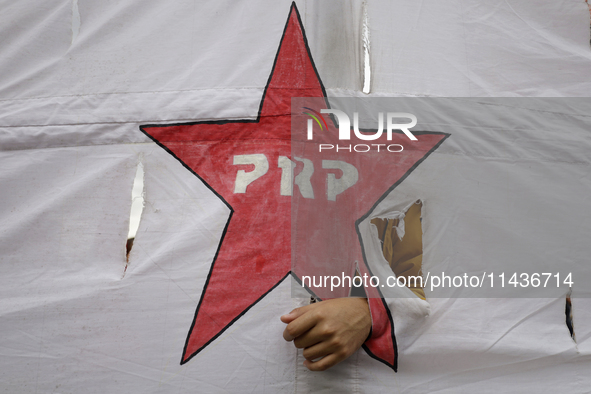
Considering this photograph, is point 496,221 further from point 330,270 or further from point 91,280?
point 91,280

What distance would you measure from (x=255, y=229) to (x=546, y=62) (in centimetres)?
94

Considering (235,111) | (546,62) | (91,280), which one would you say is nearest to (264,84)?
(235,111)

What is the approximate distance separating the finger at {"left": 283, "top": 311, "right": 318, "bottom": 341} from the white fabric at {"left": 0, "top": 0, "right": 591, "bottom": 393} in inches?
3.1

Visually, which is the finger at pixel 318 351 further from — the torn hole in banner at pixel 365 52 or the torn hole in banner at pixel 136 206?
the torn hole in banner at pixel 365 52

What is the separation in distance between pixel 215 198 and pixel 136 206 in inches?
7.8

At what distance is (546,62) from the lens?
1.06m

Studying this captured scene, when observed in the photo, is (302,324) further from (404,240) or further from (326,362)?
(404,240)

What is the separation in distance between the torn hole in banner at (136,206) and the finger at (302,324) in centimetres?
43

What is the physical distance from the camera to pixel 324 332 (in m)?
0.76

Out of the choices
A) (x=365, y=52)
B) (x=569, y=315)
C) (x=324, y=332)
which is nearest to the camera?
(x=324, y=332)

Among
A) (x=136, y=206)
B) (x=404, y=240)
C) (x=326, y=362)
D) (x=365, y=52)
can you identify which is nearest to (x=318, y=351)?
(x=326, y=362)

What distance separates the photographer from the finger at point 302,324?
30.3 inches

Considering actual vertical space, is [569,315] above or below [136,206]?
below

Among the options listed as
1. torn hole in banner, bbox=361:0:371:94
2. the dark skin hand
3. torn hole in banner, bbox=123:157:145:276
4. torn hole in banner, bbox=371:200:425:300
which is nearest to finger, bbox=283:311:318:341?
the dark skin hand
